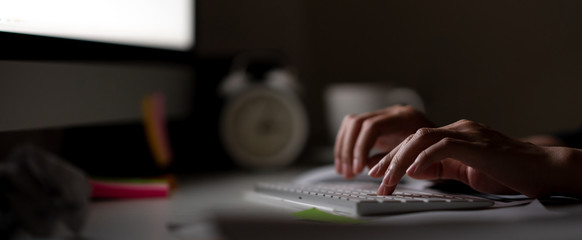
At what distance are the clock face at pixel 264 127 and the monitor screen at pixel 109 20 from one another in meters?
0.16

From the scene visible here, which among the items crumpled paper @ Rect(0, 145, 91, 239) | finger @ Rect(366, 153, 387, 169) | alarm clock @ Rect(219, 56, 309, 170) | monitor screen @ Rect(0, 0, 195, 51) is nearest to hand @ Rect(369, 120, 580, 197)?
finger @ Rect(366, 153, 387, 169)

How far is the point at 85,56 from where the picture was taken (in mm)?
648

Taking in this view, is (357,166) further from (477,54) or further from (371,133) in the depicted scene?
(477,54)

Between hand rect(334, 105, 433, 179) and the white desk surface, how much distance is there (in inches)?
5.3

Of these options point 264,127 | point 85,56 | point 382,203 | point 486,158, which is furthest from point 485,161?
point 264,127

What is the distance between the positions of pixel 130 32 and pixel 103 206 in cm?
27

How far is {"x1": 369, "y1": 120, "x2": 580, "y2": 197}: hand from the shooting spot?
17.8 inches

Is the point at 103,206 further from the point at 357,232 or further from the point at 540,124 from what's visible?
the point at 540,124

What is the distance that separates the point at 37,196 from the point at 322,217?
0.21 m

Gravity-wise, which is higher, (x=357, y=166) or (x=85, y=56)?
(x=85, y=56)

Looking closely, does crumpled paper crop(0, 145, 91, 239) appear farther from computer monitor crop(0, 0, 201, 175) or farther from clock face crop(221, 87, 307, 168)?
clock face crop(221, 87, 307, 168)

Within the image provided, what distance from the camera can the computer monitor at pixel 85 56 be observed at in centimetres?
50

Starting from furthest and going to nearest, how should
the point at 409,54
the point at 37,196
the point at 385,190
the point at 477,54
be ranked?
the point at 409,54 → the point at 477,54 → the point at 385,190 → the point at 37,196

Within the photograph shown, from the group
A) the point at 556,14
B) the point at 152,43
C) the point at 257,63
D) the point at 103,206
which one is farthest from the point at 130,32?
the point at 556,14
